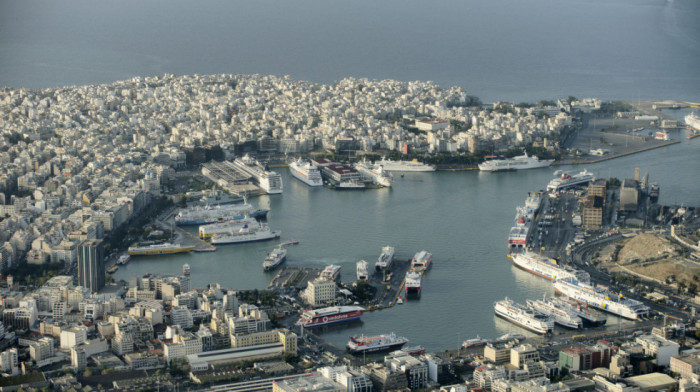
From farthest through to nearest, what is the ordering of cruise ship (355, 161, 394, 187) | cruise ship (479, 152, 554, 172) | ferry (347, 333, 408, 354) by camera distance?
1. cruise ship (479, 152, 554, 172)
2. cruise ship (355, 161, 394, 187)
3. ferry (347, 333, 408, 354)

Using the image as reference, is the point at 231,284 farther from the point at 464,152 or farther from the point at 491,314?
the point at 464,152

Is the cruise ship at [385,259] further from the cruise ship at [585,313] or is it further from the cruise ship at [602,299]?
the cruise ship at [585,313]

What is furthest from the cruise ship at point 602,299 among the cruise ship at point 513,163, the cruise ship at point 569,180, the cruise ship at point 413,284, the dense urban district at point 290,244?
the cruise ship at point 513,163

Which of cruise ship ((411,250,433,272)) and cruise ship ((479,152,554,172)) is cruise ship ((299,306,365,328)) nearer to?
cruise ship ((411,250,433,272))

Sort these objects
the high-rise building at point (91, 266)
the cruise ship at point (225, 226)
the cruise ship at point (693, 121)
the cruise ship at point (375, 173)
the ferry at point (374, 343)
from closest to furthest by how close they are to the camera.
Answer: the ferry at point (374, 343) < the high-rise building at point (91, 266) < the cruise ship at point (225, 226) < the cruise ship at point (375, 173) < the cruise ship at point (693, 121)

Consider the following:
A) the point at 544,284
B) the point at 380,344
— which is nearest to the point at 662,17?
the point at 544,284

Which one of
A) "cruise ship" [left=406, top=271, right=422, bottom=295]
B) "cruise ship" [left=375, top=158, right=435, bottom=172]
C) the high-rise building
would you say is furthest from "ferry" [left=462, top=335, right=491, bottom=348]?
"cruise ship" [left=375, top=158, right=435, bottom=172]
